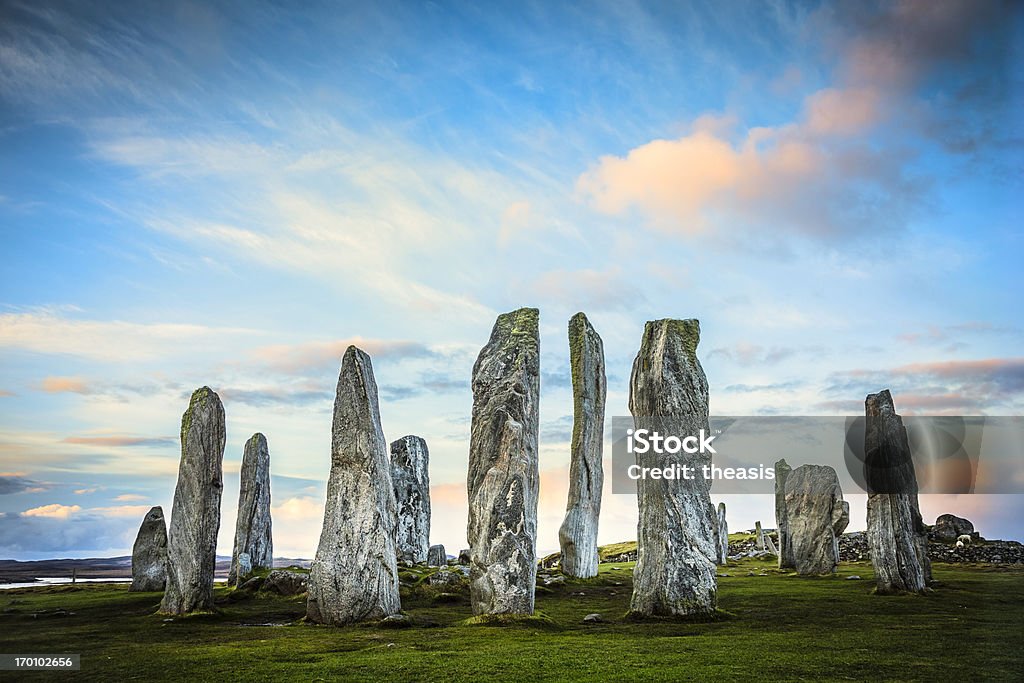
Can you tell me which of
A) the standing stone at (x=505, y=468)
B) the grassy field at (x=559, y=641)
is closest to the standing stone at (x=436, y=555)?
the grassy field at (x=559, y=641)

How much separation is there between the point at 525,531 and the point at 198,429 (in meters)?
6.26

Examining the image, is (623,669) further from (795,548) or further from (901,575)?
(795,548)

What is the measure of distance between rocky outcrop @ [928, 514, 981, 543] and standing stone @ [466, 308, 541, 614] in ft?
81.6

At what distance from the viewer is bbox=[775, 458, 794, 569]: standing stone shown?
24203 mm

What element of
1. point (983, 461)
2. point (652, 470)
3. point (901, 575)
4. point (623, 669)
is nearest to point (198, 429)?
point (652, 470)

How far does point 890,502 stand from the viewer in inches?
640

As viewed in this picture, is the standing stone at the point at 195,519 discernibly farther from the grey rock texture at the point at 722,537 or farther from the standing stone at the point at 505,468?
the grey rock texture at the point at 722,537

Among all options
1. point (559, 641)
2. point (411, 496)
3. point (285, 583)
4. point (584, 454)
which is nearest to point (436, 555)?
point (411, 496)

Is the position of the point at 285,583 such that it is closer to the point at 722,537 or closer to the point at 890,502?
the point at 890,502

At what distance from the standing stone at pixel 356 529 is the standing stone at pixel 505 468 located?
1.33 meters

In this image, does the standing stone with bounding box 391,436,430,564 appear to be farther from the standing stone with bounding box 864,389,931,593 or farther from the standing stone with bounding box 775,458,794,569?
the standing stone with bounding box 864,389,931,593

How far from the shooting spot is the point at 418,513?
22.7 m

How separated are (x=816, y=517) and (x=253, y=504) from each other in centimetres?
1497

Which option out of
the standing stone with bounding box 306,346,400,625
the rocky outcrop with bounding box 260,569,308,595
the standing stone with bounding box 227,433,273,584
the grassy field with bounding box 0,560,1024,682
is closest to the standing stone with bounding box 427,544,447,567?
the standing stone with bounding box 227,433,273,584
